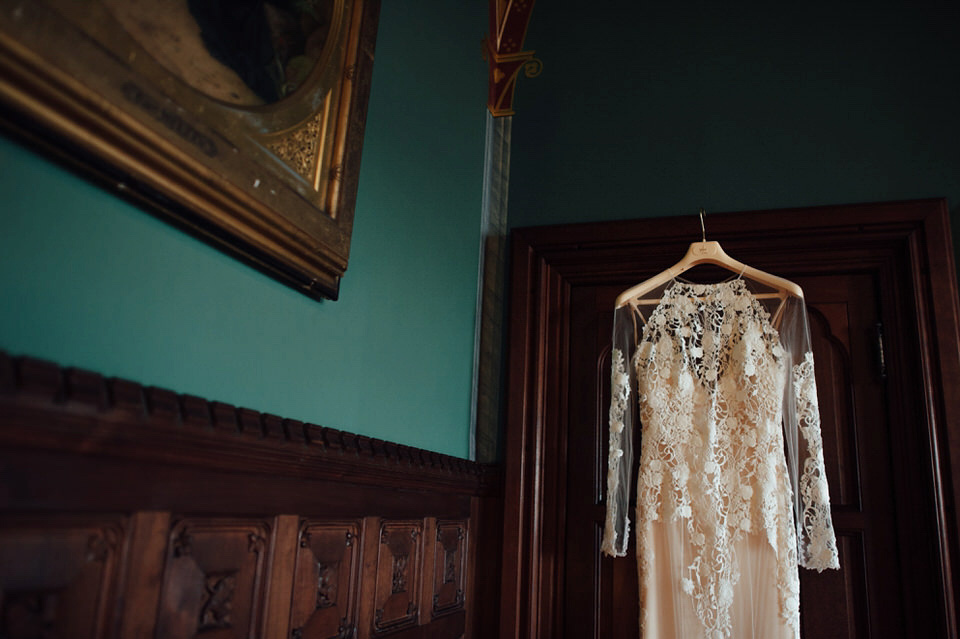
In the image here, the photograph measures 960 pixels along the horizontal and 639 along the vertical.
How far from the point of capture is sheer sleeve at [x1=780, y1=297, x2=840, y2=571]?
2.11m

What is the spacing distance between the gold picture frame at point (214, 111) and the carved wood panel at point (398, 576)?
0.64m

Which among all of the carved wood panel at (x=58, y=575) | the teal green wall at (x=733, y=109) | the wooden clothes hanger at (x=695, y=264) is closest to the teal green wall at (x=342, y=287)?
the carved wood panel at (x=58, y=575)

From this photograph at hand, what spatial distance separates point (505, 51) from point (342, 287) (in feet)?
5.66

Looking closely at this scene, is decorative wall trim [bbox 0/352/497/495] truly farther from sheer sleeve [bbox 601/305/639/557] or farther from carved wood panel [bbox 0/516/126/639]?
sheer sleeve [bbox 601/305/639/557]

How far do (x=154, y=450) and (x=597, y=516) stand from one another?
1873 millimetres

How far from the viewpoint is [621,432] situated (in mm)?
2393

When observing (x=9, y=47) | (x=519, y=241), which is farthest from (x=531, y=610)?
(x=9, y=47)

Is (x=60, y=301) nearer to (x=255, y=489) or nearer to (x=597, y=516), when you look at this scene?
(x=255, y=489)

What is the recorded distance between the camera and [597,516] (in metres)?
2.61

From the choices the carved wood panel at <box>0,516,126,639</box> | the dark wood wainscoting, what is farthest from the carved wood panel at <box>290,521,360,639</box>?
the carved wood panel at <box>0,516,126,639</box>

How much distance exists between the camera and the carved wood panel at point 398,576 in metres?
1.76

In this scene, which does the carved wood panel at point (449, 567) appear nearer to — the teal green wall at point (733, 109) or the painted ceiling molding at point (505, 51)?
the teal green wall at point (733, 109)

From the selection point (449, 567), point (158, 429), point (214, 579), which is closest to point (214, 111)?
point (158, 429)

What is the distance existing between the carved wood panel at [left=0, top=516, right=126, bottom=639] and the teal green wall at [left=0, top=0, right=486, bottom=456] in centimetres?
23
